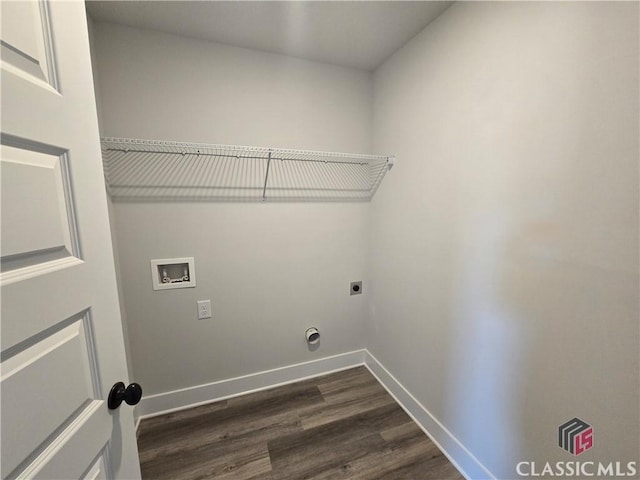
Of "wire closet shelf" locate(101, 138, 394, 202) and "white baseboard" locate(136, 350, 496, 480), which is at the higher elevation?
"wire closet shelf" locate(101, 138, 394, 202)

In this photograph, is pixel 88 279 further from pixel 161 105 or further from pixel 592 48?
pixel 592 48

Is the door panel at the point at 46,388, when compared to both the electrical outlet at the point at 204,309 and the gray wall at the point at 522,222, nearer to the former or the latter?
the electrical outlet at the point at 204,309

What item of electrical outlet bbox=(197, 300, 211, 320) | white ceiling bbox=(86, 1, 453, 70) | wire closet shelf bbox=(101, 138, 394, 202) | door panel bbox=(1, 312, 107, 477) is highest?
white ceiling bbox=(86, 1, 453, 70)

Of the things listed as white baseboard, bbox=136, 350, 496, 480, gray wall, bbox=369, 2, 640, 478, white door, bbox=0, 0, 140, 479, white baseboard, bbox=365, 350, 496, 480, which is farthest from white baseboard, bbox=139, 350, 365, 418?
white door, bbox=0, 0, 140, 479

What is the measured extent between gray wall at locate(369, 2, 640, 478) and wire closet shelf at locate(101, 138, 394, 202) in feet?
1.43

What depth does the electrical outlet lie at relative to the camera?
1751 mm

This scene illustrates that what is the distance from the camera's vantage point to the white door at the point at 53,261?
0.45 meters

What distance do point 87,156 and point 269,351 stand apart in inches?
69.0

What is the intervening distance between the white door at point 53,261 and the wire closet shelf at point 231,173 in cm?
85

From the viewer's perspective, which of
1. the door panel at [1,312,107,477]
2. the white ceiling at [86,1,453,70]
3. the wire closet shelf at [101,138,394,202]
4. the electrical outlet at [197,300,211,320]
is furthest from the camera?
the electrical outlet at [197,300,211,320]

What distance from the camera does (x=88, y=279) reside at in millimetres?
624

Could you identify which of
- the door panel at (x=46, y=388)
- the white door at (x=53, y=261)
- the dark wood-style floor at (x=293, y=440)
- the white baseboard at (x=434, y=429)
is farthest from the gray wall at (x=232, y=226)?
the door panel at (x=46, y=388)

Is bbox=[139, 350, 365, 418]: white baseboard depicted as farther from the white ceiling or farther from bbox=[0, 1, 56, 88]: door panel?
the white ceiling

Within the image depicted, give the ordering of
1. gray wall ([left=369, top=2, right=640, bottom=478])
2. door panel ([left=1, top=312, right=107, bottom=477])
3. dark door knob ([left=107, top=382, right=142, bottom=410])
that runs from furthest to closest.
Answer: gray wall ([left=369, top=2, right=640, bottom=478])
dark door knob ([left=107, top=382, right=142, bottom=410])
door panel ([left=1, top=312, right=107, bottom=477])
